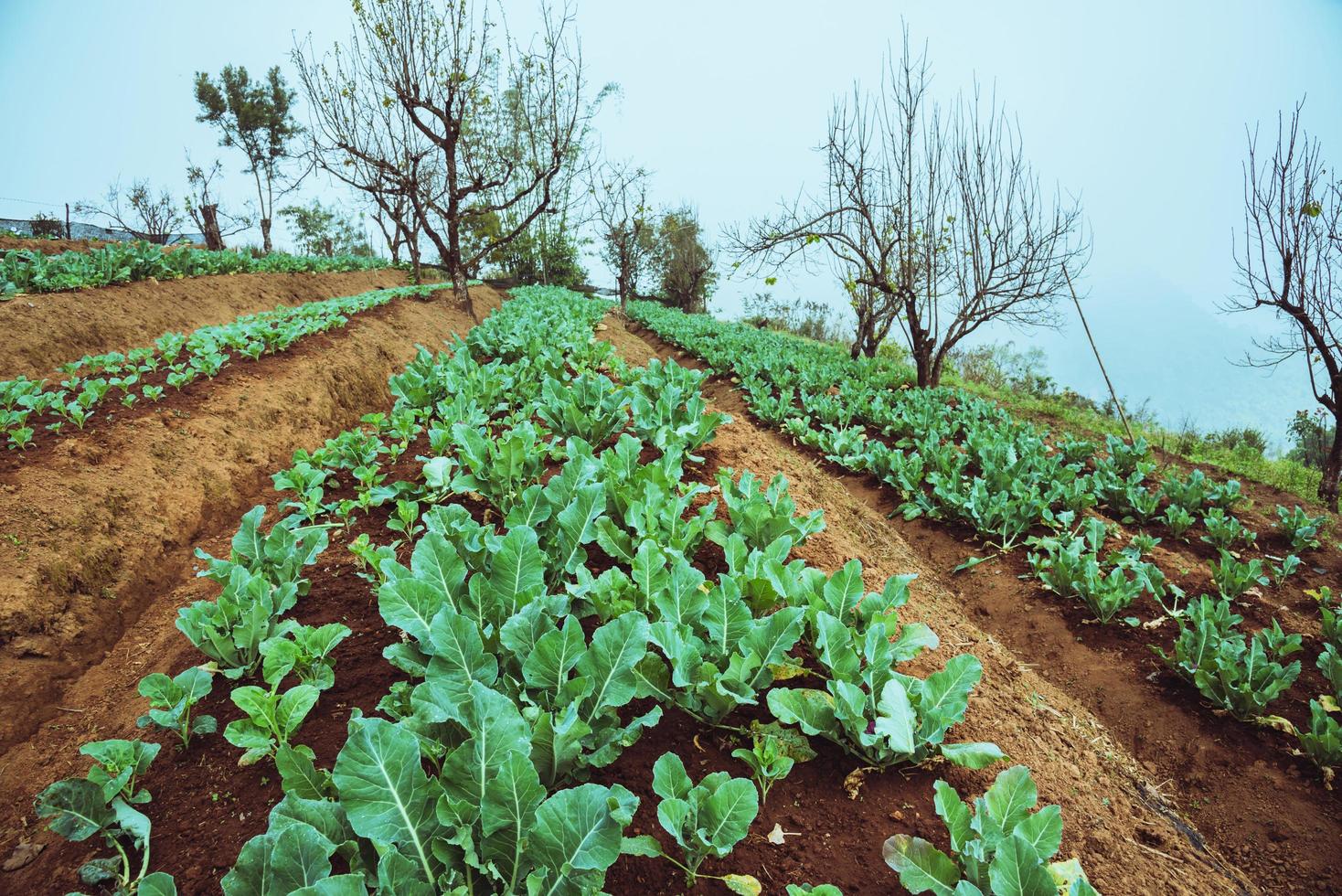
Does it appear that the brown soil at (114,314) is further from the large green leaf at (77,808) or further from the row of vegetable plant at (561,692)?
the large green leaf at (77,808)

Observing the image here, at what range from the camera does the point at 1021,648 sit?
3.81 m

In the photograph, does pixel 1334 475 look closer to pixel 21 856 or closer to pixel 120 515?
pixel 21 856

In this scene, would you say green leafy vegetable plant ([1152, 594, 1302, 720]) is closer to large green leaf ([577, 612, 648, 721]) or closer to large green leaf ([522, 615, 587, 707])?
large green leaf ([577, 612, 648, 721])

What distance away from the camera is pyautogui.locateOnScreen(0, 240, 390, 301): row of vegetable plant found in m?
8.58

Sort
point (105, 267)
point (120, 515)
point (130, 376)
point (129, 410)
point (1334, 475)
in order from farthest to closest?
point (105, 267) → point (1334, 475) → point (130, 376) → point (129, 410) → point (120, 515)

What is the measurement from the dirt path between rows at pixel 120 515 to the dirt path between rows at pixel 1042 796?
2.70 meters

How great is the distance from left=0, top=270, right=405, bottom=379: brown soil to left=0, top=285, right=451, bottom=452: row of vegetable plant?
885 millimetres

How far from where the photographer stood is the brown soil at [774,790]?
1295 mm

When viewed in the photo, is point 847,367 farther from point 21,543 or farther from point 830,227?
point 21,543

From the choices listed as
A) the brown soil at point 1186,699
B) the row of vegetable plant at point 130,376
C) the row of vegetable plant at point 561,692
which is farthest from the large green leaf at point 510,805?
the row of vegetable plant at point 130,376

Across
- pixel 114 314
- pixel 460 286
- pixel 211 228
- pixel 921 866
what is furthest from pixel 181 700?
pixel 211 228

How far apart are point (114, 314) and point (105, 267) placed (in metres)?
1.62

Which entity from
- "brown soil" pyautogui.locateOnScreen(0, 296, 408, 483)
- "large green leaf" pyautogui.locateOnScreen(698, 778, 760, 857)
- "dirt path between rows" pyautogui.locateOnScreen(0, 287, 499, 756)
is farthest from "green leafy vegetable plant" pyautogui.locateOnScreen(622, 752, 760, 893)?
"brown soil" pyautogui.locateOnScreen(0, 296, 408, 483)

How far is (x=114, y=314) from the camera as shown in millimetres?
9109
